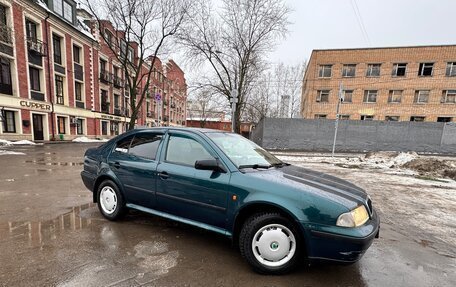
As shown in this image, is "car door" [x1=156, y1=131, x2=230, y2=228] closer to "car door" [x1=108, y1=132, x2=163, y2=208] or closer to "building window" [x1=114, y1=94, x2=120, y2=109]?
"car door" [x1=108, y1=132, x2=163, y2=208]

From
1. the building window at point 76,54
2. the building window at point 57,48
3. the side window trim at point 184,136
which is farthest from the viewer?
the building window at point 76,54

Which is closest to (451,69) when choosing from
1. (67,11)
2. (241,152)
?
(241,152)

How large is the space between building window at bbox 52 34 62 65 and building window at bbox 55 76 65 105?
1567 millimetres

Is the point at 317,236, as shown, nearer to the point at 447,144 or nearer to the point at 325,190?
the point at 325,190

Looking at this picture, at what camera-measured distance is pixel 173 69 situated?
179 ft

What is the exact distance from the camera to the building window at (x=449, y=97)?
2591 centimetres

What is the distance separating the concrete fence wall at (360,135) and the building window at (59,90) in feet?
64.5

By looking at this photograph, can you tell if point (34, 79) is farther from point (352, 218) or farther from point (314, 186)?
point (352, 218)

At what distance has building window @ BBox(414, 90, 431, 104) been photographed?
86.8ft

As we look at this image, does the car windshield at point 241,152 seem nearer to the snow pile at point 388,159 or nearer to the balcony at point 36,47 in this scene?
the snow pile at point 388,159

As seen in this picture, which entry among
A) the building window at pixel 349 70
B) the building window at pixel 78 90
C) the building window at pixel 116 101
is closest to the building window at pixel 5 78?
the building window at pixel 78 90

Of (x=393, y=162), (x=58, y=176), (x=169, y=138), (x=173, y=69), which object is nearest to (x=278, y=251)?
(x=169, y=138)

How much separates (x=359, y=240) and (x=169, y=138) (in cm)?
273

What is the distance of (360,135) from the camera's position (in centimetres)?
1984
